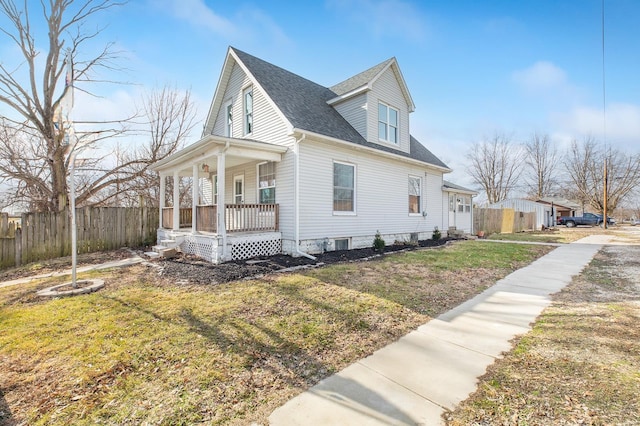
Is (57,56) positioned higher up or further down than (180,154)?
higher up

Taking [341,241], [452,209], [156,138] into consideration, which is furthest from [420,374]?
[156,138]

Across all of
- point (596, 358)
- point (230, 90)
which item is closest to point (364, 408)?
point (596, 358)

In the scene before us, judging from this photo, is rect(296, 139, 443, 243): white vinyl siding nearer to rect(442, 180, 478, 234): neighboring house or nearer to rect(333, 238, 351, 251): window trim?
rect(333, 238, 351, 251): window trim

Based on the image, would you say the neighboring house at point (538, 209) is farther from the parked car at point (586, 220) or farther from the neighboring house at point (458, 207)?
the neighboring house at point (458, 207)

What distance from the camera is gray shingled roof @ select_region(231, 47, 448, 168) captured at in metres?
9.87

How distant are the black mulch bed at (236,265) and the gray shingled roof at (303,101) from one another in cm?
406

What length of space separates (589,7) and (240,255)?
49.6 feet

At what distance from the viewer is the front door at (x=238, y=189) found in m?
11.8

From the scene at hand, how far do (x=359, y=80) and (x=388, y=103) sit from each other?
5.38 ft

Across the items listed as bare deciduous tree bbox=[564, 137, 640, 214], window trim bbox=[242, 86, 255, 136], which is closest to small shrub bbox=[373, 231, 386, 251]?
window trim bbox=[242, 86, 255, 136]

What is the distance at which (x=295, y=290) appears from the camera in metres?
5.46

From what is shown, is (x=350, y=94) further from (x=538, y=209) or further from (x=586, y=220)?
(x=586, y=220)

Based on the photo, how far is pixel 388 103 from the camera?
41.1 ft

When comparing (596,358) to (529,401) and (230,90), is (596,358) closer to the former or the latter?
(529,401)
